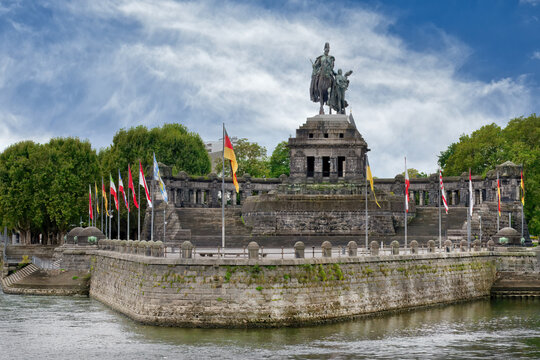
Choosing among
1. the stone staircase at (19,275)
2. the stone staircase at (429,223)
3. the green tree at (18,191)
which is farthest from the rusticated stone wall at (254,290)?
the green tree at (18,191)

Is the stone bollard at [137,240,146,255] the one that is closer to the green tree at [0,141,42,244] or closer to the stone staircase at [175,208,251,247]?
the stone staircase at [175,208,251,247]

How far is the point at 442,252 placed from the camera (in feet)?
168

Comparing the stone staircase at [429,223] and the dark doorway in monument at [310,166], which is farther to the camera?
the dark doorway in monument at [310,166]

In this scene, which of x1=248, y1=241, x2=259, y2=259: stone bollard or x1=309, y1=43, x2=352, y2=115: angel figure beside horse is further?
x1=309, y1=43, x2=352, y2=115: angel figure beside horse

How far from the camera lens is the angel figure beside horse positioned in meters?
78.8

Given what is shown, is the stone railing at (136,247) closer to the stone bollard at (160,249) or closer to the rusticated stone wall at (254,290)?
the stone bollard at (160,249)

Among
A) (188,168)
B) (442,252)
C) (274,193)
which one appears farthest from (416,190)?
(442,252)

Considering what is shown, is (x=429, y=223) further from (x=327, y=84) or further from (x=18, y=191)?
(x=18, y=191)

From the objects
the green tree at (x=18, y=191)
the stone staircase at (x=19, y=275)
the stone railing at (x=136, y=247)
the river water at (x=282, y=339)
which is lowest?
the river water at (x=282, y=339)

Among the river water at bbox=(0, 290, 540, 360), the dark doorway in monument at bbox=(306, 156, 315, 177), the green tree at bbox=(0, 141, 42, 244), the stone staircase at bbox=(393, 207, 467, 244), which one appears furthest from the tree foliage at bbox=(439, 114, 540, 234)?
the green tree at bbox=(0, 141, 42, 244)

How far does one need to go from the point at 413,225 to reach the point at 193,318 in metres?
36.5

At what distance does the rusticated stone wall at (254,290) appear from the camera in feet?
121

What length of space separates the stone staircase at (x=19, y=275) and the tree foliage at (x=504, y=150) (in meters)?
47.1

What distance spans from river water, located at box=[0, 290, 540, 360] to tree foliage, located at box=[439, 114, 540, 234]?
1617 inches
